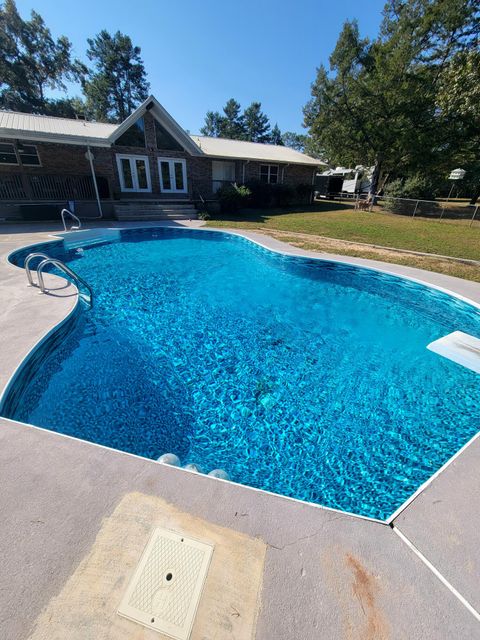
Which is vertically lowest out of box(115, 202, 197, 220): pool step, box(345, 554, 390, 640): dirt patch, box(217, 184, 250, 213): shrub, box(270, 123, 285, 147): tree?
box(345, 554, 390, 640): dirt patch

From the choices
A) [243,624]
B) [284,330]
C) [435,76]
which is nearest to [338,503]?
[243,624]

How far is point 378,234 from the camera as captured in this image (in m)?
13.9

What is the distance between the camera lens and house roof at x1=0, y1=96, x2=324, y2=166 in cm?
1270

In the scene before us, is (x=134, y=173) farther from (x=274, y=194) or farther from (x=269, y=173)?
(x=269, y=173)

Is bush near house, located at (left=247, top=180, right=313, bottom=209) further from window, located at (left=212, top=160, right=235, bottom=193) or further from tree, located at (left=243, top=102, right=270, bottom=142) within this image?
tree, located at (left=243, top=102, right=270, bottom=142)

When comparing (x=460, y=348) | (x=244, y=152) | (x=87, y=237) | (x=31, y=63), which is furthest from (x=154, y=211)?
(x=31, y=63)

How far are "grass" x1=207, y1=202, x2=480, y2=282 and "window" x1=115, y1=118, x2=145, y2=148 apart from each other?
623cm

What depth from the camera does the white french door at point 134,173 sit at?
16.7m

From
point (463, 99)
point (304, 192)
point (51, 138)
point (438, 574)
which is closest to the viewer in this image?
point (438, 574)

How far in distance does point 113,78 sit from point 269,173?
105 feet

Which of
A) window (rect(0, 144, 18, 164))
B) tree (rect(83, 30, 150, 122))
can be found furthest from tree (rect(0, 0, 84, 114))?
window (rect(0, 144, 18, 164))

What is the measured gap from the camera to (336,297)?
7.86 meters

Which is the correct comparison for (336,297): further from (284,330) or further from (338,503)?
(338,503)

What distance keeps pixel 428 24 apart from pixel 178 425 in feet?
108
